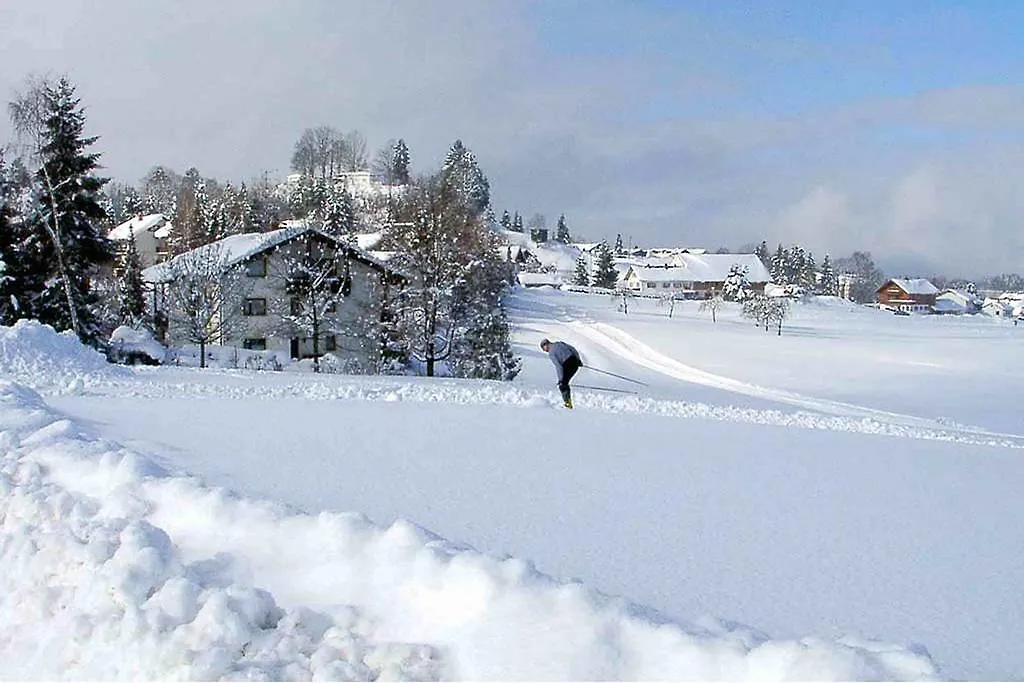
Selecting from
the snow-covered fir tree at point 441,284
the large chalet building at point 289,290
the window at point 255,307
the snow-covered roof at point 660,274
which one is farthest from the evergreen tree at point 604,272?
the snow-covered fir tree at point 441,284

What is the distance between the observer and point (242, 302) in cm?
4216

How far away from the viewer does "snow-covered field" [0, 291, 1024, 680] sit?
4059 mm

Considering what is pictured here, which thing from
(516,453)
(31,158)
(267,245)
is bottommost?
(516,453)

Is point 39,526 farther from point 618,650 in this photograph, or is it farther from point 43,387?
point 43,387

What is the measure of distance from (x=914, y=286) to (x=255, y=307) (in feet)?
381

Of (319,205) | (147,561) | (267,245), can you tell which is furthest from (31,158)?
(319,205)

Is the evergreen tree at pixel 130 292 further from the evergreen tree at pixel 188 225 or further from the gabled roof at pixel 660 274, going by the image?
the gabled roof at pixel 660 274

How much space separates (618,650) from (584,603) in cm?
33

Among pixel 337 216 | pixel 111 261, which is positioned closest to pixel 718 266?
pixel 337 216

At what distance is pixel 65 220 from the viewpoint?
32406 millimetres

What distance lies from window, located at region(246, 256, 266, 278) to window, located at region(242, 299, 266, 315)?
127 cm

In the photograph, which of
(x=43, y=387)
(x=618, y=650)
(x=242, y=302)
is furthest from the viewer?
(x=242, y=302)

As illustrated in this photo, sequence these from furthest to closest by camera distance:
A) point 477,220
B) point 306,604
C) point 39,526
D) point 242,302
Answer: point 242,302, point 477,220, point 39,526, point 306,604

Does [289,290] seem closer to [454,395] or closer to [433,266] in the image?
[433,266]
